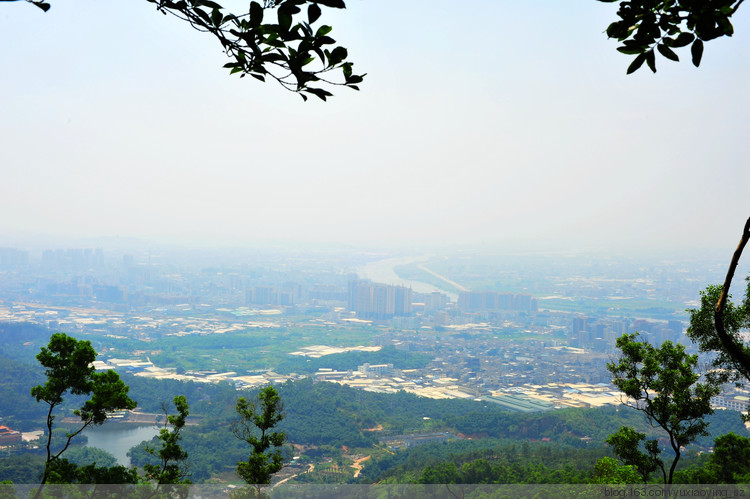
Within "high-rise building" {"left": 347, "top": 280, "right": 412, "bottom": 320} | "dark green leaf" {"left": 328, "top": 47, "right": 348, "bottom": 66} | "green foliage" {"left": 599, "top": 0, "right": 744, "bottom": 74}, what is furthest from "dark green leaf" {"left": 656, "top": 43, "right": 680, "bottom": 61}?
"high-rise building" {"left": 347, "top": 280, "right": 412, "bottom": 320}

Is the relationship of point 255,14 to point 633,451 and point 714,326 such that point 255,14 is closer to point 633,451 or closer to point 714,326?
point 714,326

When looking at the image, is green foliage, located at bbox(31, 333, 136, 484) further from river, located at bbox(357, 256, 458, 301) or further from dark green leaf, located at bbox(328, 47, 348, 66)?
river, located at bbox(357, 256, 458, 301)

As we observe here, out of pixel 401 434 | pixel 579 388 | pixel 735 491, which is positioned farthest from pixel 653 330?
pixel 735 491

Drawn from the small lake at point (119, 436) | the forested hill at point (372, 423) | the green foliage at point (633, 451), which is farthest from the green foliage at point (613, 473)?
the small lake at point (119, 436)

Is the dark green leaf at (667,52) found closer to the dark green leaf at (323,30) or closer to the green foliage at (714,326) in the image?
the dark green leaf at (323,30)

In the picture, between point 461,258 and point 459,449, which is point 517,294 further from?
point 459,449
